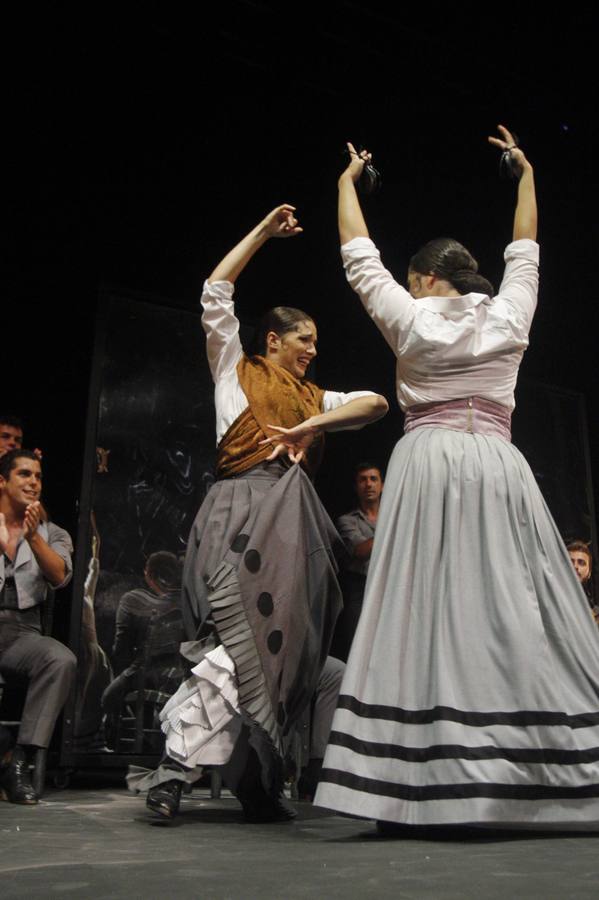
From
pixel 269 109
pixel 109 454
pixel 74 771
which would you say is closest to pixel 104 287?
pixel 109 454

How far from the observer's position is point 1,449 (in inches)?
164

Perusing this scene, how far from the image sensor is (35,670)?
3.40 metres

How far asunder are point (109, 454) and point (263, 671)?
217cm

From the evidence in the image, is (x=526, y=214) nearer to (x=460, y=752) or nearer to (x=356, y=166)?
(x=356, y=166)

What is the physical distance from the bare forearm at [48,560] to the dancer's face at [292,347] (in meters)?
1.14

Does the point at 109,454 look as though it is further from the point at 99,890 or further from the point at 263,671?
the point at 99,890

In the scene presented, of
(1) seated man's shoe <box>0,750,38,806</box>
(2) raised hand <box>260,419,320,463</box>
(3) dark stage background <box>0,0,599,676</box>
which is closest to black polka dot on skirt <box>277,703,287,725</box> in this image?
(2) raised hand <box>260,419,320,463</box>

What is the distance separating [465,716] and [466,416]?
730mm

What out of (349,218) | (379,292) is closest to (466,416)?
(379,292)

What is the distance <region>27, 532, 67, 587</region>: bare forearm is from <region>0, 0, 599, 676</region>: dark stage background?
3.69ft

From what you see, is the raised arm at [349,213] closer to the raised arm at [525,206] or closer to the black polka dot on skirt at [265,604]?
the raised arm at [525,206]

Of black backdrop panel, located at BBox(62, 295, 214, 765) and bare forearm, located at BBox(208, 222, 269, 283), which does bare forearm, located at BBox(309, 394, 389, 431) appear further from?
black backdrop panel, located at BBox(62, 295, 214, 765)

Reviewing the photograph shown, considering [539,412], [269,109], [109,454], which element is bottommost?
[109,454]

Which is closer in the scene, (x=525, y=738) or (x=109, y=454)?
(x=525, y=738)
